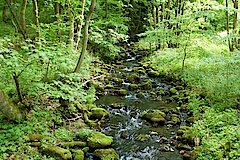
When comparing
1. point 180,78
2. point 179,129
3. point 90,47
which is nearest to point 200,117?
point 179,129

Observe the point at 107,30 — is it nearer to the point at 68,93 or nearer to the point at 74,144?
the point at 68,93

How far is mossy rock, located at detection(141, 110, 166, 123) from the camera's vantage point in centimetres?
962

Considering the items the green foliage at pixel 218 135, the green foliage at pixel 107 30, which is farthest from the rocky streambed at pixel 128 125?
the green foliage at pixel 107 30

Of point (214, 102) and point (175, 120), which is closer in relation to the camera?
point (175, 120)

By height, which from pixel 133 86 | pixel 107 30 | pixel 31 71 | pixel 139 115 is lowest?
pixel 139 115

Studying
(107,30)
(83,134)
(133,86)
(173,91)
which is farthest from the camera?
(107,30)

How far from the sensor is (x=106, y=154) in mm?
7078

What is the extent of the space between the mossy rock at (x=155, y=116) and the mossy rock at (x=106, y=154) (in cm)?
283

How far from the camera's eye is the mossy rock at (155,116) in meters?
9.62

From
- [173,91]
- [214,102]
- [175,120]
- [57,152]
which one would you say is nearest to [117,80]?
[173,91]

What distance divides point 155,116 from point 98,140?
9.81ft

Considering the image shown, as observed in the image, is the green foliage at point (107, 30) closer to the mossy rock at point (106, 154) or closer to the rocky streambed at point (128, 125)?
the rocky streambed at point (128, 125)

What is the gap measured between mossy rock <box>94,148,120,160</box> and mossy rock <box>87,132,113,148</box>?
0.27m

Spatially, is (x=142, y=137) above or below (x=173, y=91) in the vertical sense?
below
